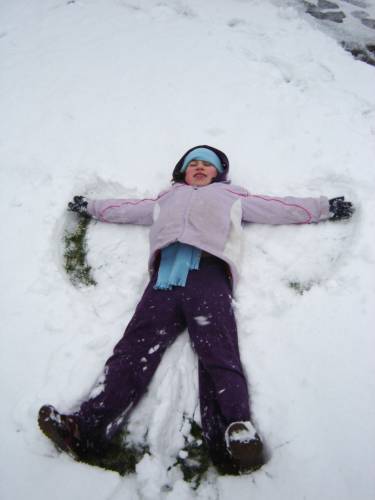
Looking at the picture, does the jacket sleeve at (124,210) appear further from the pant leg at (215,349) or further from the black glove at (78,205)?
the pant leg at (215,349)

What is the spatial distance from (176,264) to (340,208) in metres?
1.51

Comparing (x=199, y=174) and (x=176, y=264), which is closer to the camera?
(x=176, y=264)

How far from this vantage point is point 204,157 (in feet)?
11.9

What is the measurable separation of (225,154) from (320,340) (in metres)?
2.26

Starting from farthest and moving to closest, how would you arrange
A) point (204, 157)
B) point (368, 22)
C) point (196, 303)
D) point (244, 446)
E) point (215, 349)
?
point (368, 22), point (204, 157), point (196, 303), point (215, 349), point (244, 446)

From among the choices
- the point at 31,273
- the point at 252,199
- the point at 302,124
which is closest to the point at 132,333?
the point at 31,273

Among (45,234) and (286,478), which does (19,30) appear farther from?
(286,478)

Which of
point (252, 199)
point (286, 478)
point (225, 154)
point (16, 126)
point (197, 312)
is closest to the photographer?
point (286, 478)

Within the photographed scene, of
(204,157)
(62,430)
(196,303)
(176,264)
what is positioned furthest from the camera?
(204,157)

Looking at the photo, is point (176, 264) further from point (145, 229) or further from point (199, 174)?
point (199, 174)

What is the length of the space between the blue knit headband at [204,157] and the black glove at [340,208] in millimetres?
1118

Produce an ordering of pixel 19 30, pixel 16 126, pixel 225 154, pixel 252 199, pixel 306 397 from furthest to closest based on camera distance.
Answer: pixel 19 30 → pixel 16 126 → pixel 225 154 → pixel 252 199 → pixel 306 397

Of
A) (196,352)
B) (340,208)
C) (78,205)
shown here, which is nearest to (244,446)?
(196,352)

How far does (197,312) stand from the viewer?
2654mm
